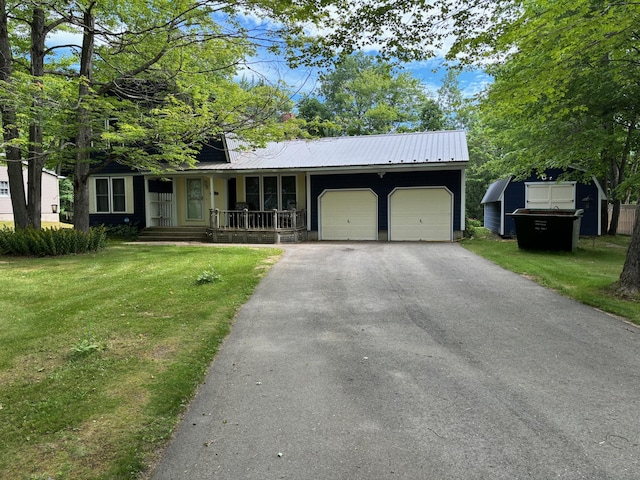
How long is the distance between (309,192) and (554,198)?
10.8 metres

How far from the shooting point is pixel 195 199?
18562mm

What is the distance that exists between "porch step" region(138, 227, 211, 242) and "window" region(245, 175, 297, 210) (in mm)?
2576

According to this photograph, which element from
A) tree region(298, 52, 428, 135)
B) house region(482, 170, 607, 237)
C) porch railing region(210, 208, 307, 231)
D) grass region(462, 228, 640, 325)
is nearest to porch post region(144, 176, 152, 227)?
porch railing region(210, 208, 307, 231)

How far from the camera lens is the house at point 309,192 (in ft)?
51.8

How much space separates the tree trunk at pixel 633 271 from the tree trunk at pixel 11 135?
44.5ft

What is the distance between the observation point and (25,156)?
13.7m

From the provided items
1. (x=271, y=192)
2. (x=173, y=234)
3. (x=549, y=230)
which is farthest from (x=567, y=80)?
(x=173, y=234)

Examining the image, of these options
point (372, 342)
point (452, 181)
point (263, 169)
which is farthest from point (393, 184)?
point (372, 342)

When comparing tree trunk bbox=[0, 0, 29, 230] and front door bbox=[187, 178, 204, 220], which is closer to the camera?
tree trunk bbox=[0, 0, 29, 230]

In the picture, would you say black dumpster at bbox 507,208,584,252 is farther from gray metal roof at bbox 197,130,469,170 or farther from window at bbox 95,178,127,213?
window at bbox 95,178,127,213

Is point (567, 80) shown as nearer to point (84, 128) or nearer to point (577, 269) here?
point (577, 269)

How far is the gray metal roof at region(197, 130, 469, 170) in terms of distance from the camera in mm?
15727

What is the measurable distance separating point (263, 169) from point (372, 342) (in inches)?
514

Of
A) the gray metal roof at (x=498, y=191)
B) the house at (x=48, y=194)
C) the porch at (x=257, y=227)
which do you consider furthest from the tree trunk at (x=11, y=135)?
the gray metal roof at (x=498, y=191)
